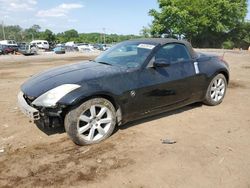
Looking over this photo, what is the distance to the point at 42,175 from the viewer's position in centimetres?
366

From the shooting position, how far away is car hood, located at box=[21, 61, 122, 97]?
4516 mm

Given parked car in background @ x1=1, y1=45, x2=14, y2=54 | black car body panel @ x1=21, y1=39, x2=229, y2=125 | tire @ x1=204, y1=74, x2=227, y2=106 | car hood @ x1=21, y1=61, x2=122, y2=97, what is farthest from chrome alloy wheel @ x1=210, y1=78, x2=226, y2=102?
parked car in background @ x1=1, y1=45, x2=14, y2=54

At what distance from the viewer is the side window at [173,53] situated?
5398mm

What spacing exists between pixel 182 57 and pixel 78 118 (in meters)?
2.51

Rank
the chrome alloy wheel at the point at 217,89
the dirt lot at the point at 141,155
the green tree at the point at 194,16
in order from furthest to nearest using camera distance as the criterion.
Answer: the green tree at the point at 194,16 < the chrome alloy wheel at the point at 217,89 < the dirt lot at the point at 141,155

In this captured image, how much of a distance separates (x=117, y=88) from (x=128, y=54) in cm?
105

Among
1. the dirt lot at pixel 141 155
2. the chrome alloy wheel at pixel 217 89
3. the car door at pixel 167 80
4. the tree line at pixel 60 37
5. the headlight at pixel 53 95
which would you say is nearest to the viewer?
the dirt lot at pixel 141 155

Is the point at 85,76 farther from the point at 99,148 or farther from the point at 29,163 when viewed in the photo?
the point at 29,163

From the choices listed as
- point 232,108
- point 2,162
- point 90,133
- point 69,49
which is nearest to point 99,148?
point 90,133

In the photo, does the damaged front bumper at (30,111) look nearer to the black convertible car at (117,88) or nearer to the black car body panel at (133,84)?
the black convertible car at (117,88)

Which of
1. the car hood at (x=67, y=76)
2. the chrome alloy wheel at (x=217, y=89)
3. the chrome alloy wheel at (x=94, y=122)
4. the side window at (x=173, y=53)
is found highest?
the side window at (x=173, y=53)

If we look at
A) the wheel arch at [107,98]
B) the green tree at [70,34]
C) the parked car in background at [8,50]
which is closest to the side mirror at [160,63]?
the wheel arch at [107,98]

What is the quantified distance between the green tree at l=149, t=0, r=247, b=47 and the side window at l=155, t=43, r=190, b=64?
4263cm

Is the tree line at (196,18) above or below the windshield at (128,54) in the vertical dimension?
above
